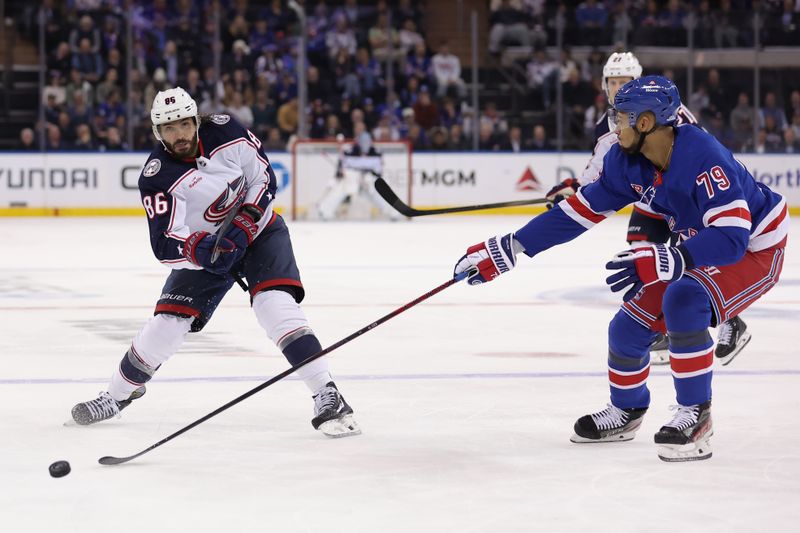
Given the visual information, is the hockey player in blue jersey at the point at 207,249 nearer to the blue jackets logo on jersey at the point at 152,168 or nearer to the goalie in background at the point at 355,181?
the blue jackets logo on jersey at the point at 152,168

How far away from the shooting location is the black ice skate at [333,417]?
373 centimetres

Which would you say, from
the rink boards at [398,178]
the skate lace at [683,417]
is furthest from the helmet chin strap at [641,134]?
the rink boards at [398,178]

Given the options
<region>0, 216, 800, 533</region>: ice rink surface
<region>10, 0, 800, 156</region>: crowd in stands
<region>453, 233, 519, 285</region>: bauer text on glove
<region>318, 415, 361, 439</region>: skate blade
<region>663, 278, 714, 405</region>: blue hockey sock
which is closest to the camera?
<region>0, 216, 800, 533</region>: ice rink surface

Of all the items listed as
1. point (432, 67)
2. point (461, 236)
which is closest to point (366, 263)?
point (461, 236)

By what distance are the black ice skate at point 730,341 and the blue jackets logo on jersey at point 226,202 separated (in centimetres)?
201

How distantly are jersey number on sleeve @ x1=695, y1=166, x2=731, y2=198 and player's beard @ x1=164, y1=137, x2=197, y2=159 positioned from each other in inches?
55.6

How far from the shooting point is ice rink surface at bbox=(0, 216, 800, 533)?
2.88 m

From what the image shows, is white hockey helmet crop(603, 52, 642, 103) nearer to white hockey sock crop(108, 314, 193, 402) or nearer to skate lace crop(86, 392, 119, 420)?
white hockey sock crop(108, 314, 193, 402)

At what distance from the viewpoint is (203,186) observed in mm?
3881

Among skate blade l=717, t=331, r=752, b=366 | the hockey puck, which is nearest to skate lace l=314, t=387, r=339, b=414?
the hockey puck

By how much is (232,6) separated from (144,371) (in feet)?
42.1

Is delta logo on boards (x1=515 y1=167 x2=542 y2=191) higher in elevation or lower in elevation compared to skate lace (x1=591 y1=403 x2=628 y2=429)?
lower

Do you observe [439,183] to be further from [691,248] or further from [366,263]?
[691,248]

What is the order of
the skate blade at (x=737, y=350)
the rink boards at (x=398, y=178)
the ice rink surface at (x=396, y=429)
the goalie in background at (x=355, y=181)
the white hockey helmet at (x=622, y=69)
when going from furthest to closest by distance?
1. the rink boards at (x=398, y=178)
2. the goalie in background at (x=355, y=181)
3. the white hockey helmet at (x=622, y=69)
4. the skate blade at (x=737, y=350)
5. the ice rink surface at (x=396, y=429)
